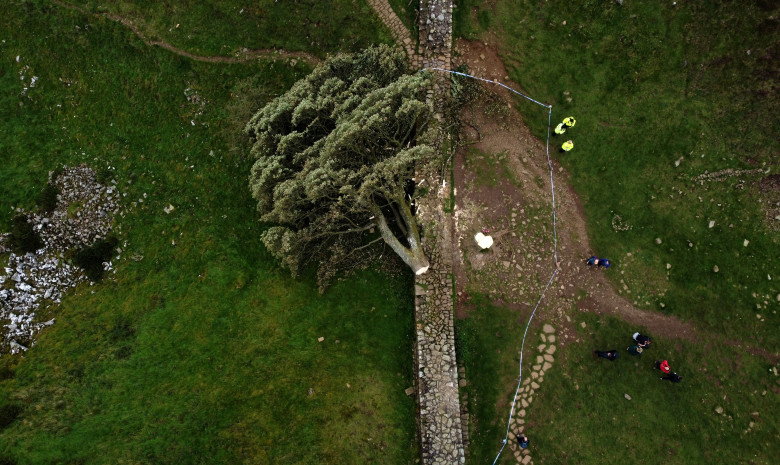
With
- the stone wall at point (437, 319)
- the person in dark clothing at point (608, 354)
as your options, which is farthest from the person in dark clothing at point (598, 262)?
the stone wall at point (437, 319)

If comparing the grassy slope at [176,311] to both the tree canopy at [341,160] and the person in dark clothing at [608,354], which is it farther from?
the person in dark clothing at [608,354]

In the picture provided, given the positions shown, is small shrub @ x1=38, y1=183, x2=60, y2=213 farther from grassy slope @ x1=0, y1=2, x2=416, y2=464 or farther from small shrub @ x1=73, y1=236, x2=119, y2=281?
small shrub @ x1=73, y1=236, x2=119, y2=281

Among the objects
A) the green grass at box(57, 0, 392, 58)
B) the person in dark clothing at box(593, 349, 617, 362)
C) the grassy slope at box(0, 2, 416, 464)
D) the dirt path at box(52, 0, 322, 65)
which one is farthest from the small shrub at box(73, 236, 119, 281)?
the person in dark clothing at box(593, 349, 617, 362)

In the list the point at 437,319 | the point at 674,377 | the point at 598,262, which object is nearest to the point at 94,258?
the point at 437,319

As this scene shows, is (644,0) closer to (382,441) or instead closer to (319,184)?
(319,184)

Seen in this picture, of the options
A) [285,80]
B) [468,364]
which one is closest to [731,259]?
[468,364]

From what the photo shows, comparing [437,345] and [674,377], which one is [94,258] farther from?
[674,377]
